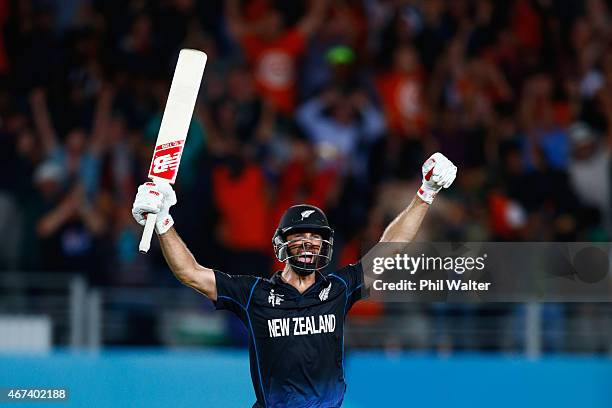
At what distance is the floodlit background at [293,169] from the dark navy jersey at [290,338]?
2341mm

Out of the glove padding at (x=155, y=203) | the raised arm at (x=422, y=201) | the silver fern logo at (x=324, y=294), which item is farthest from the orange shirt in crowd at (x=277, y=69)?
the glove padding at (x=155, y=203)

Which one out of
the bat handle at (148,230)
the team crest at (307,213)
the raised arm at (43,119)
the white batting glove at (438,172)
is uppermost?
the raised arm at (43,119)

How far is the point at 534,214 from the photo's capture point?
40.9 ft

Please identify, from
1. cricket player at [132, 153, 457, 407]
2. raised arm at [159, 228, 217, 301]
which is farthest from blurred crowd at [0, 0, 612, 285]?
raised arm at [159, 228, 217, 301]

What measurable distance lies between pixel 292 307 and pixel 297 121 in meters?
5.91

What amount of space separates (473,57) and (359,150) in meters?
1.91

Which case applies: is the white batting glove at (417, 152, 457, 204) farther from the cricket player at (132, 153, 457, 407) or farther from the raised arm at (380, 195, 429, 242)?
the raised arm at (380, 195, 429, 242)

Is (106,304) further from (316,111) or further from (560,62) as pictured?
(560,62)

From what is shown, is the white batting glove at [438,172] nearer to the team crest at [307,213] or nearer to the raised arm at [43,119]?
the team crest at [307,213]

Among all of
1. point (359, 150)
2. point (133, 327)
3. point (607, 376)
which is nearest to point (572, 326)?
point (607, 376)

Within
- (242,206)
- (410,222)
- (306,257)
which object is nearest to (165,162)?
(306,257)

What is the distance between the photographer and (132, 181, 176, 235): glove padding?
6.96m

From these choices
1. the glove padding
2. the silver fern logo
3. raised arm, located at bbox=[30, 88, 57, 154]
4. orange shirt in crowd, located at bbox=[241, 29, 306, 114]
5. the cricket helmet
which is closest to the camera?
the glove padding

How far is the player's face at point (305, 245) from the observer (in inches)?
290
